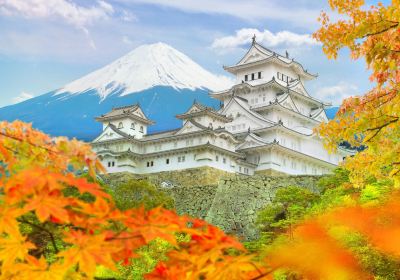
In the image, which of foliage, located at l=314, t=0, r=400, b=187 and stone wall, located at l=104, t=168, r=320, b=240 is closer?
foliage, located at l=314, t=0, r=400, b=187

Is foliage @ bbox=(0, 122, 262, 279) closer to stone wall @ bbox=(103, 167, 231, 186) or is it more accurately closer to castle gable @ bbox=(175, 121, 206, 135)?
stone wall @ bbox=(103, 167, 231, 186)

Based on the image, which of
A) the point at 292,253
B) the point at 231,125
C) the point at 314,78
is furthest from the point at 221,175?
the point at 292,253

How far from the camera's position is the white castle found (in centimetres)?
3631

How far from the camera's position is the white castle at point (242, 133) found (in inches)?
1430

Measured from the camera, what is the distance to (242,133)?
132ft

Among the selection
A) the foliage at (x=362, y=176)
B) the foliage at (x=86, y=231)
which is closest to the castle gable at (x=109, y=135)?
the foliage at (x=362, y=176)

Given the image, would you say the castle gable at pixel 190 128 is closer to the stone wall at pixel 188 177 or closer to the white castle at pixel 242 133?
the white castle at pixel 242 133

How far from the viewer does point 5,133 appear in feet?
9.18

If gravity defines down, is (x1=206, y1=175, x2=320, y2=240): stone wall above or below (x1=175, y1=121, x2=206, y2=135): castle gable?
below

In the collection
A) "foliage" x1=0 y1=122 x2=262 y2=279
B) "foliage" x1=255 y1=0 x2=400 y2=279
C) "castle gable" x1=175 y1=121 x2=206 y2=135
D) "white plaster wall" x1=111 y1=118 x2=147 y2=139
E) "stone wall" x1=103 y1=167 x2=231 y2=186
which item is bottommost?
"foliage" x1=0 y1=122 x2=262 y2=279

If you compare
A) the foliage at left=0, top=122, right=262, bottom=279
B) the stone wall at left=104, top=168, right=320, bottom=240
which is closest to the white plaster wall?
the stone wall at left=104, top=168, right=320, bottom=240

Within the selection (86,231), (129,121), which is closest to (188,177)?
(129,121)

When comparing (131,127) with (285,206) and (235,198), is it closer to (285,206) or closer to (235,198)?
(235,198)

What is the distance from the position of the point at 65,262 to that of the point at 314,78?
4962 cm
